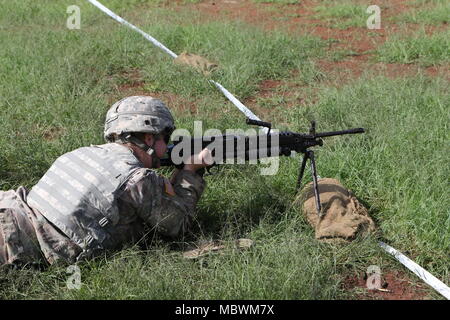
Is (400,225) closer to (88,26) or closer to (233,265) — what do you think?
(233,265)

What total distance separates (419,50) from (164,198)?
448 centimetres

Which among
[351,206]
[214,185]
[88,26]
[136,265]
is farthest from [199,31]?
[136,265]

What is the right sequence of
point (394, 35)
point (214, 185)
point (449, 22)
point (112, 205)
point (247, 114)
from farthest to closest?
1. point (449, 22)
2. point (394, 35)
3. point (247, 114)
4. point (214, 185)
5. point (112, 205)

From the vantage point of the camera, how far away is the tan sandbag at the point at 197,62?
661 centimetres

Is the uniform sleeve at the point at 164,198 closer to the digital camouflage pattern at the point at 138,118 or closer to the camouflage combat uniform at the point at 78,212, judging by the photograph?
the camouflage combat uniform at the point at 78,212

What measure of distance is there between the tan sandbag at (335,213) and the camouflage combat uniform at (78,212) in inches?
36.5


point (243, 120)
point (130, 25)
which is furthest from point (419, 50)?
point (130, 25)

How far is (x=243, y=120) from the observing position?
552cm

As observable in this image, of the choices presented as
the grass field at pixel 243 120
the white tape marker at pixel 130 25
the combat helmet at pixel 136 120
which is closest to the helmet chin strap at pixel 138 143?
the combat helmet at pixel 136 120

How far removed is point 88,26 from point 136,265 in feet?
→ 19.1

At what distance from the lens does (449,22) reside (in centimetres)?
793

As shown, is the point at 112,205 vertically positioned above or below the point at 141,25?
below

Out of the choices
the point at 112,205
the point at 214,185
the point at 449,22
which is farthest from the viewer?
the point at 449,22

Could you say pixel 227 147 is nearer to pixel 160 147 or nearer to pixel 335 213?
pixel 160 147
